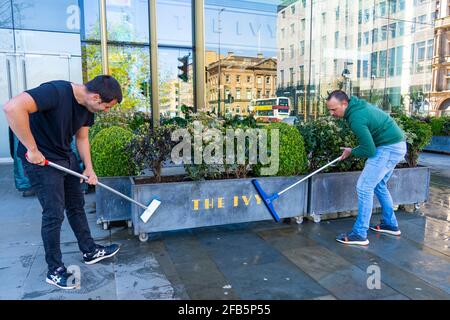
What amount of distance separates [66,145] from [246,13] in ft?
36.6

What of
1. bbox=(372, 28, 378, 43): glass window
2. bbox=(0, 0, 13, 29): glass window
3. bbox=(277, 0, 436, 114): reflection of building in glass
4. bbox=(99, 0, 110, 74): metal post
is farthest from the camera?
bbox=(372, 28, 378, 43): glass window

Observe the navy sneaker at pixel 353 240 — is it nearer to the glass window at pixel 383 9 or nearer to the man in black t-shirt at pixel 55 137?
the man in black t-shirt at pixel 55 137

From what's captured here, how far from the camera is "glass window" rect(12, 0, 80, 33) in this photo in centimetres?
919

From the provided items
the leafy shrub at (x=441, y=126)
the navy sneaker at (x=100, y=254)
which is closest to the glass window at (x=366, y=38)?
the leafy shrub at (x=441, y=126)

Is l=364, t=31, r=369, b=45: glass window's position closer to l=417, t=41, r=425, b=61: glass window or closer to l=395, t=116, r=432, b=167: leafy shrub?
l=417, t=41, r=425, b=61: glass window

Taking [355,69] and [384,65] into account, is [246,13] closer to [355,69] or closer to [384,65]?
[355,69]

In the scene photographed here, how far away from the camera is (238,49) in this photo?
1292cm

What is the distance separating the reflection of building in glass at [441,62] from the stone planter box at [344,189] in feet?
167

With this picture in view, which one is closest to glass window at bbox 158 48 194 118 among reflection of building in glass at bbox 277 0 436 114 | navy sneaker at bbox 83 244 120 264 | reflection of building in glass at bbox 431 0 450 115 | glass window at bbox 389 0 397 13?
reflection of building in glass at bbox 277 0 436 114

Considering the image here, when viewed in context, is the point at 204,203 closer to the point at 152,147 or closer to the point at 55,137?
the point at 152,147

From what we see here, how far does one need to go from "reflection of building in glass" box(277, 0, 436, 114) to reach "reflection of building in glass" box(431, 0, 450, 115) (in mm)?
34540

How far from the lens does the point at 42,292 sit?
2.80 metres

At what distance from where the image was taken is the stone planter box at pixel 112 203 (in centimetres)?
406

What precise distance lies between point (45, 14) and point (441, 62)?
52026 mm
